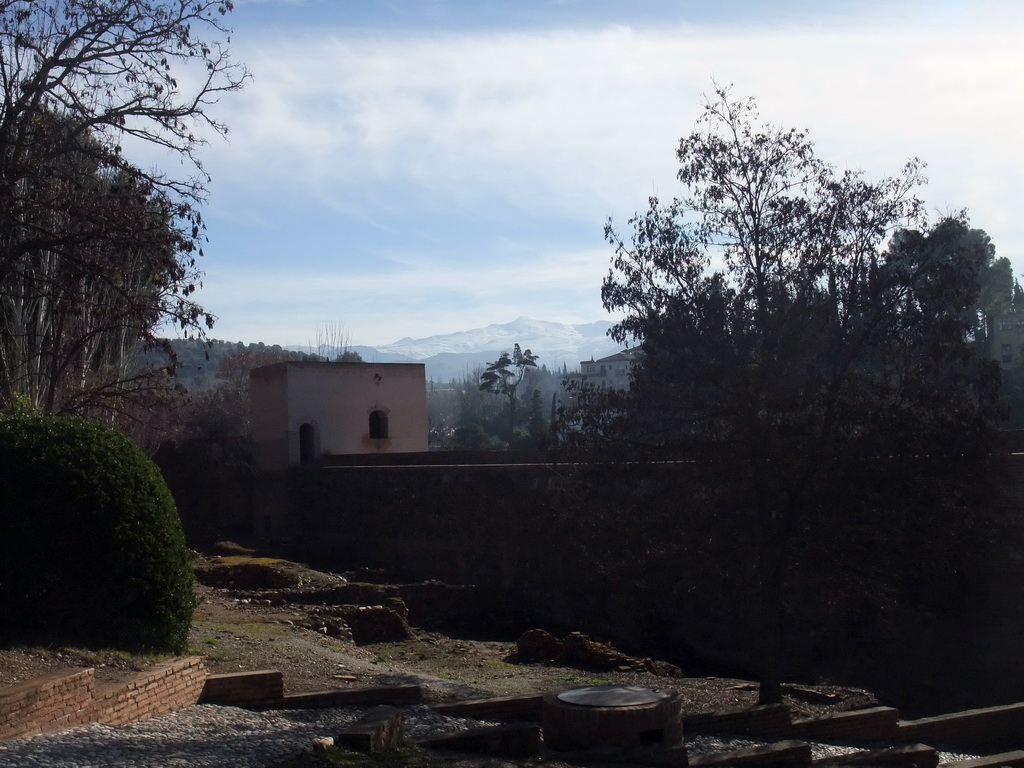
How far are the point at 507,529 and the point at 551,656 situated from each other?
20.3 feet

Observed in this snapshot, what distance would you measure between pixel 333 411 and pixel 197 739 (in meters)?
23.6

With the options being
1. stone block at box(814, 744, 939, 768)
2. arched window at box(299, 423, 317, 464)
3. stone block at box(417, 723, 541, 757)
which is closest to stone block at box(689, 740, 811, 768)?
stone block at box(814, 744, 939, 768)

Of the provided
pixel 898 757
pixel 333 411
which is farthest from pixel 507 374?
pixel 898 757

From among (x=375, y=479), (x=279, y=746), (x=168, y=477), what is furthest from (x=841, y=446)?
(x=168, y=477)

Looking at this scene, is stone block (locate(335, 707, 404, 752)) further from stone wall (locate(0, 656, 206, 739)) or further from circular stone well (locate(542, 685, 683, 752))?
stone wall (locate(0, 656, 206, 739))

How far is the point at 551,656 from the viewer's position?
13.4 m

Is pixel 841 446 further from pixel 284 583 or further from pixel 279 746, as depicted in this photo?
pixel 284 583

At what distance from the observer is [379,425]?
31.3 metres

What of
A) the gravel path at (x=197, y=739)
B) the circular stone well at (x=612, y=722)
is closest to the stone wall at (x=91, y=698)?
the gravel path at (x=197, y=739)

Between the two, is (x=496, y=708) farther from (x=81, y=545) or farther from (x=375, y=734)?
(x=81, y=545)

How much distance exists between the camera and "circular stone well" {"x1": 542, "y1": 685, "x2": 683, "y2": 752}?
7.20 m

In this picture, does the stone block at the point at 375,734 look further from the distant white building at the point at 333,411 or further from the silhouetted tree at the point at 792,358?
the distant white building at the point at 333,411

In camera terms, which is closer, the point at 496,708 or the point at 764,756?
the point at 764,756

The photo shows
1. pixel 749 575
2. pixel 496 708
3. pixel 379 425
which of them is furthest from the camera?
pixel 379 425
